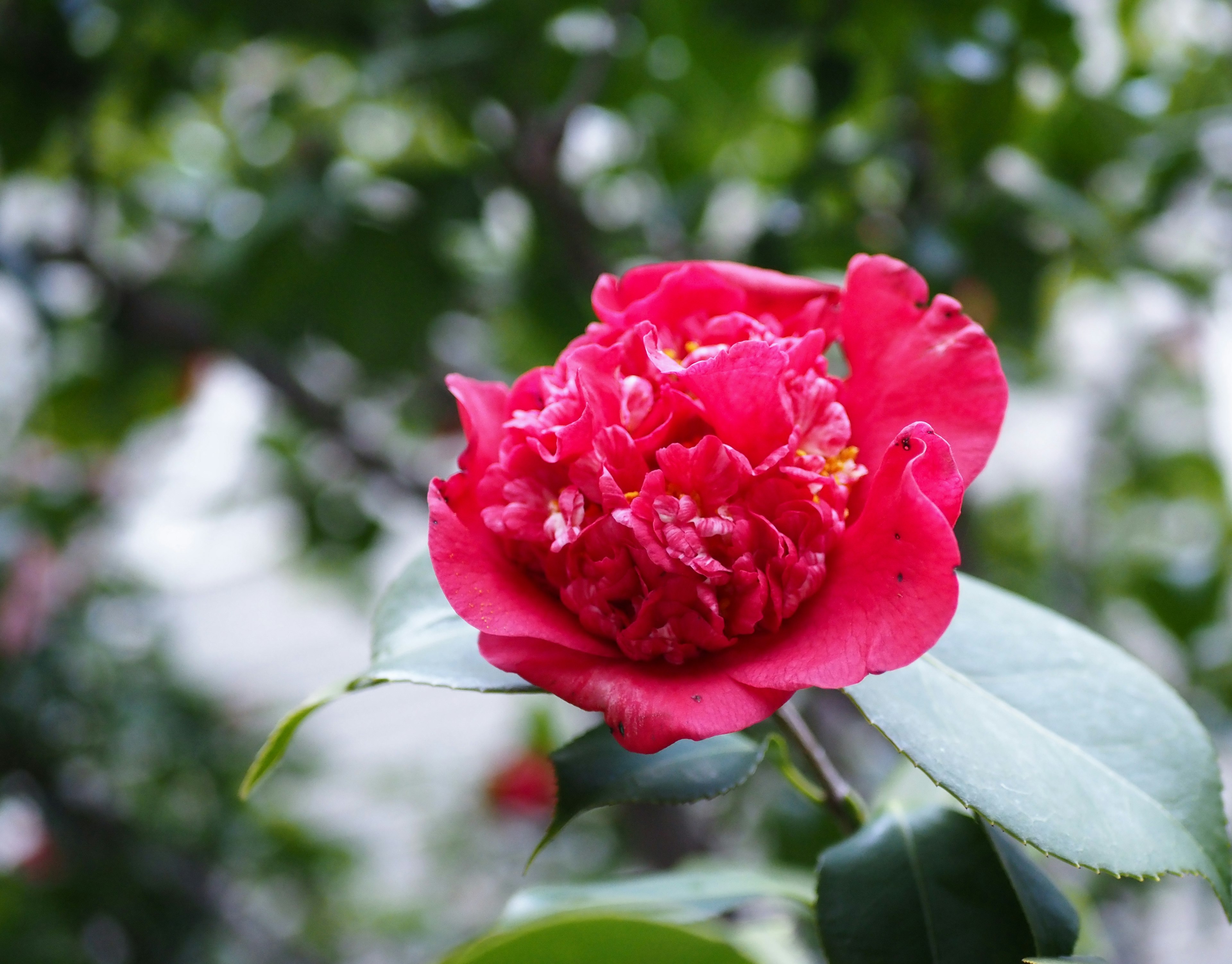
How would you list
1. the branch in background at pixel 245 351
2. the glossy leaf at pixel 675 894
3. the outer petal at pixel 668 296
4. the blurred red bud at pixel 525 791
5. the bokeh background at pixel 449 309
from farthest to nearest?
the blurred red bud at pixel 525 791 < the branch in background at pixel 245 351 < the bokeh background at pixel 449 309 < the glossy leaf at pixel 675 894 < the outer petal at pixel 668 296

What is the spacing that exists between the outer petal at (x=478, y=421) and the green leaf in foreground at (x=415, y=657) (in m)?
0.04

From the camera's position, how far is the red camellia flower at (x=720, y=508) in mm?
277

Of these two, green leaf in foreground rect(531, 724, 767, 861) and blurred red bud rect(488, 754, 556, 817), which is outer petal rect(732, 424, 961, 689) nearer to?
green leaf in foreground rect(531, 724, 767, 861)

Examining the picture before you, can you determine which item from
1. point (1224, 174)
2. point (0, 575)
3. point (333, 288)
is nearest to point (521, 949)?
point (333, 288)

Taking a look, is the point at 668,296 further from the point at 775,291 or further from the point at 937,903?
the point at 937,903

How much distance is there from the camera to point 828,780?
40 centimetres

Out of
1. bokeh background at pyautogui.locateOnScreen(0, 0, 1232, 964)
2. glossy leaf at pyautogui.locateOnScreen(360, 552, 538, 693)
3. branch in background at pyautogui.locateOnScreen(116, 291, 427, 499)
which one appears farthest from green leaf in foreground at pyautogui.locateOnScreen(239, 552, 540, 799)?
branch in background at pyautogui.locateOnScreen(116, 291, 427, 499)

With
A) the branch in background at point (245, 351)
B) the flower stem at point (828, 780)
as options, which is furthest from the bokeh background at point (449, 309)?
the flower stem at point (828, 780)

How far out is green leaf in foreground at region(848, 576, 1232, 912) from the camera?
293 mm

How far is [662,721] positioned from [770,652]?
0.05m

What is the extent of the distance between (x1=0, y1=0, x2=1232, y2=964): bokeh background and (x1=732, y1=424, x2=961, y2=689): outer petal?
0.38 meters

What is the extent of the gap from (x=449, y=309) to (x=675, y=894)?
0.73 m

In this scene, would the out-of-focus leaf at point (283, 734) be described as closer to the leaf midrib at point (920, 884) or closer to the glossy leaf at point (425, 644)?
the glossy leaf at point (425, 644)

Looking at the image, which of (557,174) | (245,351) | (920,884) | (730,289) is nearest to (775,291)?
(730,289)
